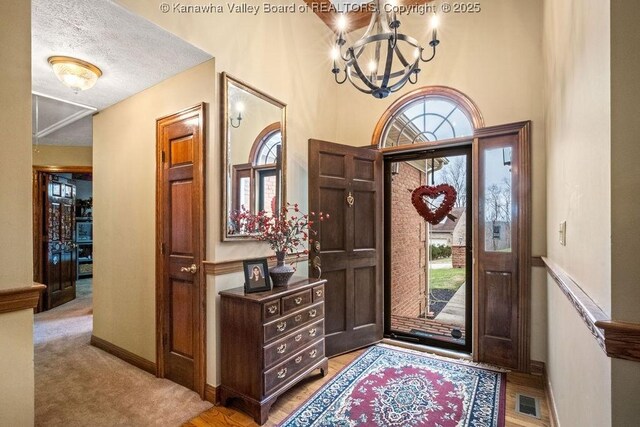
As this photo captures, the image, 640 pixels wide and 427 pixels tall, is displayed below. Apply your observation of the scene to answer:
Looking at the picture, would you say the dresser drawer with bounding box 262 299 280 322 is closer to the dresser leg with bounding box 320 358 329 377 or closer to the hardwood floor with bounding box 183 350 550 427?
the hardwood floor with bounding box 183 350 550 427

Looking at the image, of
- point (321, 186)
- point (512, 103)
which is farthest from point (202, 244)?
point (512, 103)

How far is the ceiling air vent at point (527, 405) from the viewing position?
84.9 inches

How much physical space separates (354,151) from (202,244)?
185cm

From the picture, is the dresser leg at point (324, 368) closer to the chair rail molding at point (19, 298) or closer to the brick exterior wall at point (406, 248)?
the brick exterior wall at point (406, 248)

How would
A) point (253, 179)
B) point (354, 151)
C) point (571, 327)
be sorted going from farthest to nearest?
point (354, 151)
point (253, 179)
point (571, 327)

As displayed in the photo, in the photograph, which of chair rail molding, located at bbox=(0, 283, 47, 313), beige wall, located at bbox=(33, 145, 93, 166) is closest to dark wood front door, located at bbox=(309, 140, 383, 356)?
chair rail molding, located at bbox=(0, 283, 47, 313)

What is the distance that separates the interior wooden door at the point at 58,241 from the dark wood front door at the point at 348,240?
4.73 meters

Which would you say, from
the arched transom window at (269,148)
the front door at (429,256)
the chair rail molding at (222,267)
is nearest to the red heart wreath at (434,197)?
the front door at (429,256)

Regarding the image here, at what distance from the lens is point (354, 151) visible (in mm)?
3275

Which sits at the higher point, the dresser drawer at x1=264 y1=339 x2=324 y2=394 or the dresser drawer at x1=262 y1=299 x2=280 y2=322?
the dresser drawer at x1=262 y1=299 x2=280 y2=322

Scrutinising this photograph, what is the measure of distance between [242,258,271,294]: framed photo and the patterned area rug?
3.01ft

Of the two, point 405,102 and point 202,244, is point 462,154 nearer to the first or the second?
point 405,102

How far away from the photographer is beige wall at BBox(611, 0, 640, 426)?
0.84 m

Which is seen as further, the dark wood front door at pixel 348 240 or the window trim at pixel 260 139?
the dark wood front door at pixel 348 240
